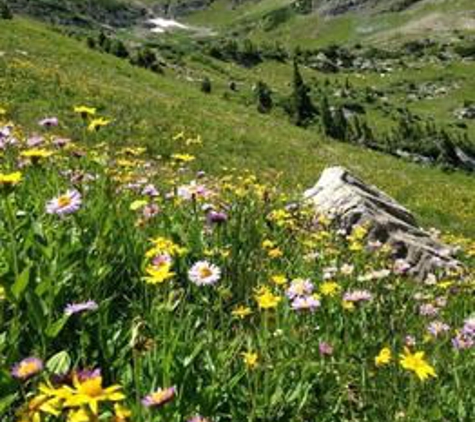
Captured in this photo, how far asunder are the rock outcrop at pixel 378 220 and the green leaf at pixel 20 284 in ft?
23.6

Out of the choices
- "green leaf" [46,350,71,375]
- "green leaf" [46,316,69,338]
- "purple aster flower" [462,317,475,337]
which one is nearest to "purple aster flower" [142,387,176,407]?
"green leaf" [46,350,71,375]

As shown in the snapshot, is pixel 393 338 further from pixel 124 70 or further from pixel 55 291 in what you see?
pixel 124 70

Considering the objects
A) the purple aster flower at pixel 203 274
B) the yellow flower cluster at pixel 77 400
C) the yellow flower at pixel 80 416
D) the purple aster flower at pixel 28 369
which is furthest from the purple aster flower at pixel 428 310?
the yellow flower at pixel 80 416

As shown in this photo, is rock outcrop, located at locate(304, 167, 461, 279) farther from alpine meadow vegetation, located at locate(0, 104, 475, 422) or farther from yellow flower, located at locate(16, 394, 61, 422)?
yellow flower, located at locate(16, 394, 61, 422)

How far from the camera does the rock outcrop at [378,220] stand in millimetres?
11164

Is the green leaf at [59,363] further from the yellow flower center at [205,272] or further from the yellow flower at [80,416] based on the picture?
the yellow flower at [80,416]

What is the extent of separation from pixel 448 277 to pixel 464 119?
442 feet

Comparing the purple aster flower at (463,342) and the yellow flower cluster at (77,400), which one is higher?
the yellow flower cluster at (77,400)

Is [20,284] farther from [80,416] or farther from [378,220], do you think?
[378,220]

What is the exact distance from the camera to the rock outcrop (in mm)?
11164

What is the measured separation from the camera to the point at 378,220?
12.0 metres

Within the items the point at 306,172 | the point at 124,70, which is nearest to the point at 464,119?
the point at 124,70

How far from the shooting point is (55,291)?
3875 millimetres

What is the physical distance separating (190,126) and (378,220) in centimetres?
1770
